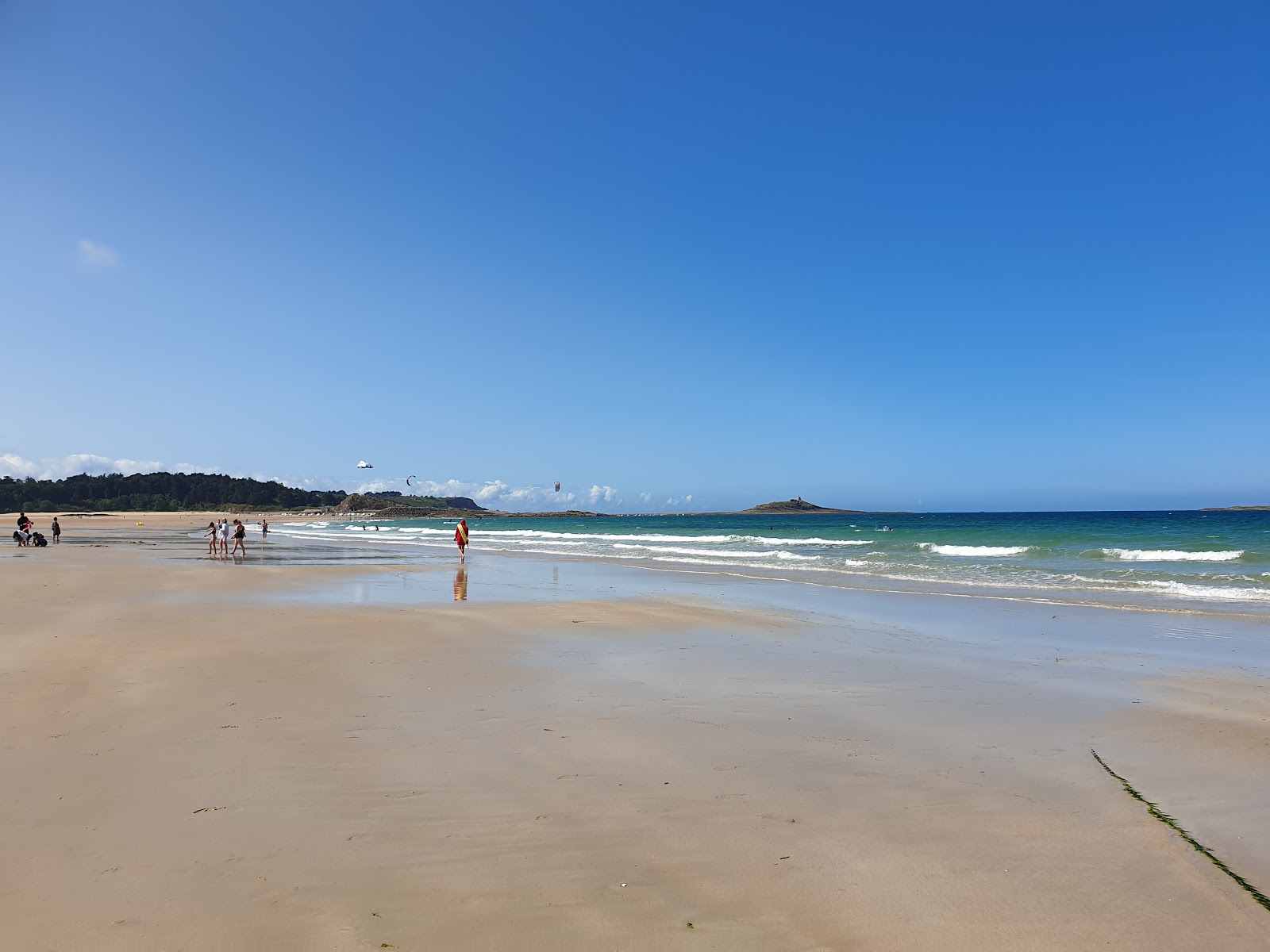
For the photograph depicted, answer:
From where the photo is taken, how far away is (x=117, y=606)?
44.1 ft

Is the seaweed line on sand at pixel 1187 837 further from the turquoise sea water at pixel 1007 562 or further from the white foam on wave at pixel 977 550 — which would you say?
the white foam on wave at pixel 977 550

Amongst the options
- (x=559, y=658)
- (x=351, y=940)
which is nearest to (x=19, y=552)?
(x=559, y=658)

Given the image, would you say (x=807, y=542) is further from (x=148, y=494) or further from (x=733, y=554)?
(x=148, y=494)

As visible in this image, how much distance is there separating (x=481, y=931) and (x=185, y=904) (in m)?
1.25

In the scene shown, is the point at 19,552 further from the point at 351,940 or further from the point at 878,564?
the point at 351,940

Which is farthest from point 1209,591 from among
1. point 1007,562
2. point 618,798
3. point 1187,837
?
point 618,798

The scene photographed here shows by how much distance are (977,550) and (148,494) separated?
151m

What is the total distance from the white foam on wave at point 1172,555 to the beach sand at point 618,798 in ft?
68.3

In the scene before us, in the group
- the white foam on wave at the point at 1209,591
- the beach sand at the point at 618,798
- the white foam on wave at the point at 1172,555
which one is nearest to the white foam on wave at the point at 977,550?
the white foam on wave at the point at 1172,555

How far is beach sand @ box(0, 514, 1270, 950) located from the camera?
3215mm

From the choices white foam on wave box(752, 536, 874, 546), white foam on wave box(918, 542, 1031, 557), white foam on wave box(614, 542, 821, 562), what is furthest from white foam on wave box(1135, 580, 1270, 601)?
white foam on wave box(752, 536, 874, 546)

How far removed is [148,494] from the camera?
142875 millimetres

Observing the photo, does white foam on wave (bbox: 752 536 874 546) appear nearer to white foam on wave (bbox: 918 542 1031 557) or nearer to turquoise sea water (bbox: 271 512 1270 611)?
turquoise sea water (bbox: 271 512 1270 611)

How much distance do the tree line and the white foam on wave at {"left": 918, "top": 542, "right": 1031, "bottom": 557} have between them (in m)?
126
